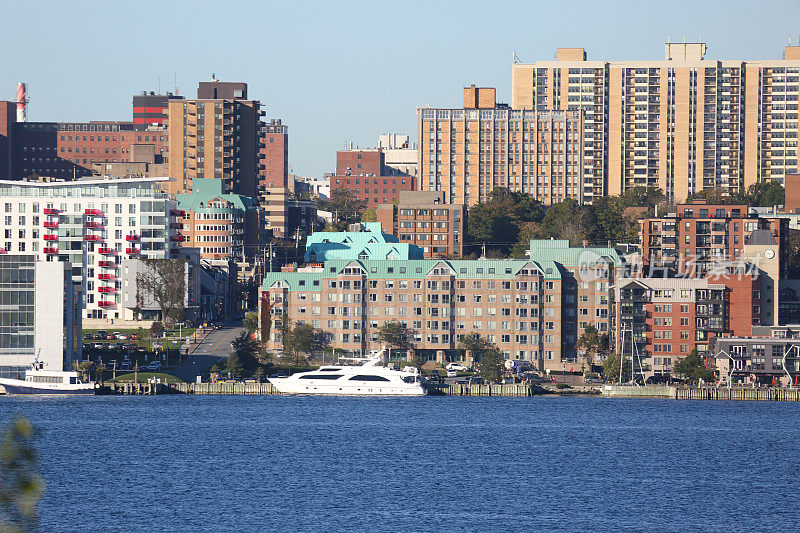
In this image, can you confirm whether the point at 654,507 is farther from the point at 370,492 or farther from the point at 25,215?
the point at 25,215

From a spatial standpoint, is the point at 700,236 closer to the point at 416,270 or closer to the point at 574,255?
→ the point at 574,255

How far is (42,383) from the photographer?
118m

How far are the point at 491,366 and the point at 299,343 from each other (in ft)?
68.1

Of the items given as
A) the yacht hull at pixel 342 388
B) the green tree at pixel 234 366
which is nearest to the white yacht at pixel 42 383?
the green tree at pixel 234 366

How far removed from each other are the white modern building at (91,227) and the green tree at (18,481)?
141 metres

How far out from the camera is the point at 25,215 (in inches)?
6324

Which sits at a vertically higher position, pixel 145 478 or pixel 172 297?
pixel 172 297

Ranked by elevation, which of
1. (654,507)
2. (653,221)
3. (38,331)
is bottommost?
(654,507)

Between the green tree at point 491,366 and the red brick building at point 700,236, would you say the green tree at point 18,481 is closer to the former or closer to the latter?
the green tree at point 491,366

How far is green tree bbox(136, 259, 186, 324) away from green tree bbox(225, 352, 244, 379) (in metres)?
25.7

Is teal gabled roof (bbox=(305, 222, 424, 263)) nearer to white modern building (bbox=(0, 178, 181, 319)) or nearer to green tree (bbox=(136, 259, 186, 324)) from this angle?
white modern building (bbox=(0, 178, 181, 319))

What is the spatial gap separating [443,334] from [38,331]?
4467 cm

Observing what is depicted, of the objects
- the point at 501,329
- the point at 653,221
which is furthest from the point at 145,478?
the point at 653,221

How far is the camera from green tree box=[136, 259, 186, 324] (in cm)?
15362
